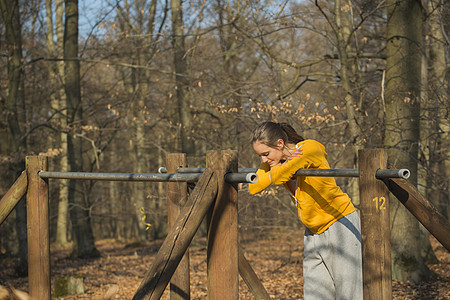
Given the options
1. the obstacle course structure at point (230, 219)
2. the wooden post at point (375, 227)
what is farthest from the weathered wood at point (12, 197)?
the wooden post at point (375, 227)

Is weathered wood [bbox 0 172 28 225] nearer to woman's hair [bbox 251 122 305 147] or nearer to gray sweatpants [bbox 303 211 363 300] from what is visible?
woman's hair [bbox 251 122 305 147]

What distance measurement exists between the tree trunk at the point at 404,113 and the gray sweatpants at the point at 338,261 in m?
4.53

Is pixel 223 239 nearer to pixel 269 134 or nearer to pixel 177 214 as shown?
pixel 269 134

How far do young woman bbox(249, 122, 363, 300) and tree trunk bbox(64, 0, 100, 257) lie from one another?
406 inches

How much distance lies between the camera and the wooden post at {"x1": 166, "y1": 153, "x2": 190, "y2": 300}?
4195 mm

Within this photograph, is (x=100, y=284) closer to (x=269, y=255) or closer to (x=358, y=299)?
(x=269, y=255)

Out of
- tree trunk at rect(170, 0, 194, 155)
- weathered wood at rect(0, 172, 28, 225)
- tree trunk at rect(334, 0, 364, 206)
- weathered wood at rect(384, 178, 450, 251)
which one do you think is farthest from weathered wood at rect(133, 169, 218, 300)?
tree trunk at rect(170, 0, 194, 155)

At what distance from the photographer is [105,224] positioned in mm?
31500

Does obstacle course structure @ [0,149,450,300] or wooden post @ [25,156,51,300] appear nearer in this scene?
obstacle course structure @ [0,149,450,300]

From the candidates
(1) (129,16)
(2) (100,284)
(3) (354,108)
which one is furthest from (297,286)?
(1) (129,16)

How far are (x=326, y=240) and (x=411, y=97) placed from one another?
5057 millimetres

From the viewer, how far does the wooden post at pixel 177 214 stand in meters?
4.20

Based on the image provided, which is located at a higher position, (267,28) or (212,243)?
(267,28)

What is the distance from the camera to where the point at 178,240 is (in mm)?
2686
